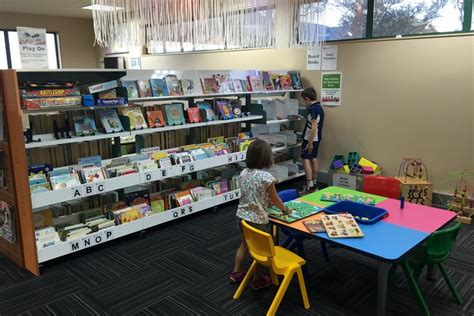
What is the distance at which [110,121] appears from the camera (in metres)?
3.60

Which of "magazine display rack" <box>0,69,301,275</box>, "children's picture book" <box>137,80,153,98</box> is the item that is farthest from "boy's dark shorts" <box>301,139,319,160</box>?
"children's picture book" <box>137,80,153,98</box>

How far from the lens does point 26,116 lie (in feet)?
10.4

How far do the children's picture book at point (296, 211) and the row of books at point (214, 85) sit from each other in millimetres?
1948

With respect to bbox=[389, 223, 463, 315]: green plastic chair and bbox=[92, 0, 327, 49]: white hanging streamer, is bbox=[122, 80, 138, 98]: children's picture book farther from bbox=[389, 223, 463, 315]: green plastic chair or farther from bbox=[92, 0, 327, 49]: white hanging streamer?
bbox=[389, 223, 463, 315]: green plastic chair

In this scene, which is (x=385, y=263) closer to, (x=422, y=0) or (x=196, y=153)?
(x=196, y=153)

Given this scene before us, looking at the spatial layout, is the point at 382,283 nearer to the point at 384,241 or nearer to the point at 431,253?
the point at 384,241

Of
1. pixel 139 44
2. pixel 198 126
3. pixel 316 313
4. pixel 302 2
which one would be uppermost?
pixel 302 2

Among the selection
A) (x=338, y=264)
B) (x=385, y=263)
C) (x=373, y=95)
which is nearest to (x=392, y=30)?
(x=373, y=95)

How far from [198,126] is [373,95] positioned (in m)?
2.44

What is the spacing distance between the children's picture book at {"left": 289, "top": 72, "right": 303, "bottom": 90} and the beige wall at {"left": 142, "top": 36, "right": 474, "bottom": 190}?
12 centimetres

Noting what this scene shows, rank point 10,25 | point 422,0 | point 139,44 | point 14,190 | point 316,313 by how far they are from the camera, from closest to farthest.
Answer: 1. point 139,44
2. point 316,313
3. point 14,190
4. point 422,0
5. point 10,25

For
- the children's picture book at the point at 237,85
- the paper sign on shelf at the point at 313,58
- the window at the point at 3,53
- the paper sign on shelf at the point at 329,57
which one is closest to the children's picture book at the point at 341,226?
the children's picture book at the point at 237,85

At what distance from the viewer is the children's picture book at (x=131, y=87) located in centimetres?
376

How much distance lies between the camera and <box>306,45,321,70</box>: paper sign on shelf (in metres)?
5.47
